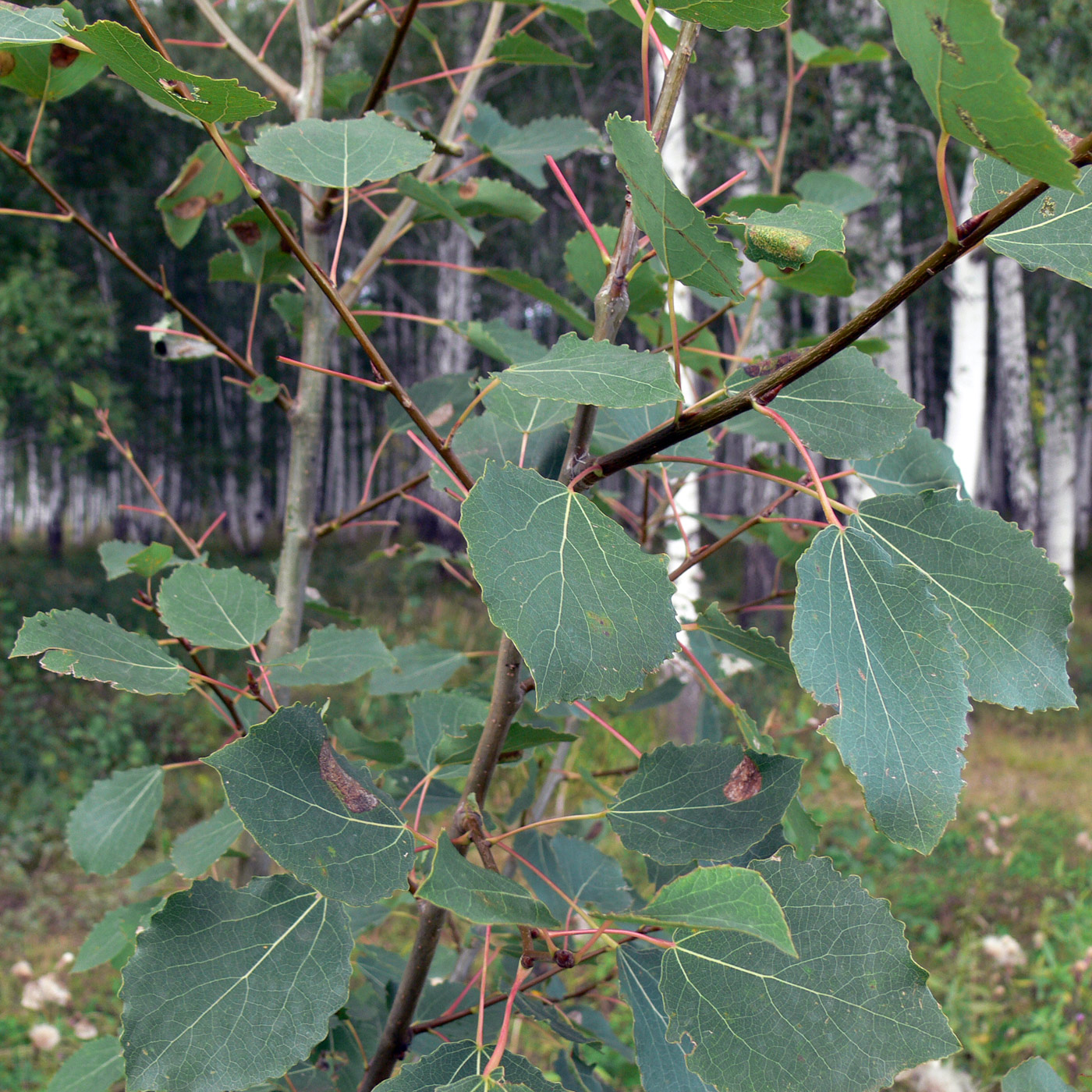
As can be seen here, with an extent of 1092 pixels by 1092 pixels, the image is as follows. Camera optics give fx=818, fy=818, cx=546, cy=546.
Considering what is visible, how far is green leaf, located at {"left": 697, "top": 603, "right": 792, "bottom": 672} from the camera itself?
0.56 m

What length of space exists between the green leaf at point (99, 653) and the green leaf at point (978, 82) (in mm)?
550

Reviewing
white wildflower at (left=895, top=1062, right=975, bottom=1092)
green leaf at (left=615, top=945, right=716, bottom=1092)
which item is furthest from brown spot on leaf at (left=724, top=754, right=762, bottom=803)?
white wildflower at (left=895, top=1062, right=975, bottom=1092)

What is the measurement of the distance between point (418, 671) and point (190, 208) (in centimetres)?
60

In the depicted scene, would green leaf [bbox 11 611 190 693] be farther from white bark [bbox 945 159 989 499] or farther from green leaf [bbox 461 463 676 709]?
white bark [bbox 945 159 989 499]

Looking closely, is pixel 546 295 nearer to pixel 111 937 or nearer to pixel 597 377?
pixel 597 377

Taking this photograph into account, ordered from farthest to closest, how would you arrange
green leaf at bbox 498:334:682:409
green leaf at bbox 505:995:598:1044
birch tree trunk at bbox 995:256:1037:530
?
birch tree trunk at bbox 995:256:1037:530 < green leaf at bbox 505:995:598:1044 < green leaf at bbox 498:334:682:409

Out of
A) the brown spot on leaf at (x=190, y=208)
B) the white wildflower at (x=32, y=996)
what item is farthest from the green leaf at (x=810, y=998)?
the white wildflower at (x=32, y=996)

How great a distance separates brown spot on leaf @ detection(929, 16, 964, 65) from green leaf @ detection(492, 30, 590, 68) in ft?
2.37

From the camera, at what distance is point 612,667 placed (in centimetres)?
40

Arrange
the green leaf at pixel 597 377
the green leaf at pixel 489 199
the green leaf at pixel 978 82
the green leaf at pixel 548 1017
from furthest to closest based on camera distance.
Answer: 1. the green leaf at pixel 489 199
2. the green leaf at pixel 548 1017
3. the green leaf at pixel 597 377
4. the green leaf at pixel 978 82

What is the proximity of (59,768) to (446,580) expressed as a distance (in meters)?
3.61

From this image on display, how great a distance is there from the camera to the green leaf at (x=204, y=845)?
26.8 inches

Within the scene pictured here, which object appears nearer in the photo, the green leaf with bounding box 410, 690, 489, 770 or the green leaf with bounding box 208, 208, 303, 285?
the green leaf with bounding box 410, 690, 489, 770

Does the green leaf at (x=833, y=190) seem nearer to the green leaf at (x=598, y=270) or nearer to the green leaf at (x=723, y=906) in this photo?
the green leaf at (x=598, y=270)
